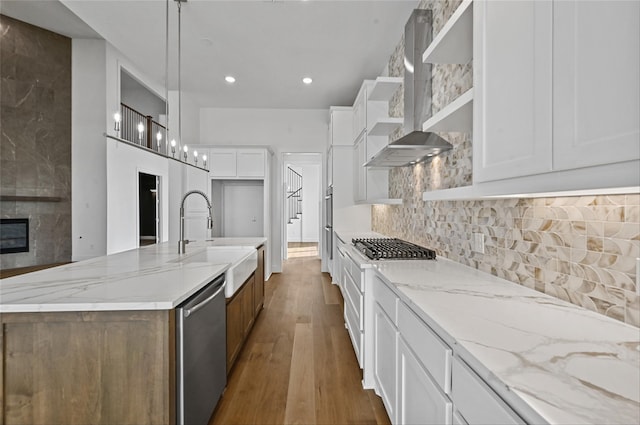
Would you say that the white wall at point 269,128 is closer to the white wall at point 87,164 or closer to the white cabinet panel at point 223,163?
the white cabinet panel at point 223,163

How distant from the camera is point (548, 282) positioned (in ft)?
4.66

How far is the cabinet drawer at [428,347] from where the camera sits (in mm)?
1062

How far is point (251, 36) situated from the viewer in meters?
3.71

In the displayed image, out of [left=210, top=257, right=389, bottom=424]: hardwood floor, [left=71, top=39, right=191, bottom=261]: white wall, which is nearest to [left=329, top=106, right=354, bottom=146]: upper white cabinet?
[left=210, top=257, right=389, bottom=424]: hardwood floor

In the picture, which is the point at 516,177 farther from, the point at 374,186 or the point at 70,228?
the point at 70,228

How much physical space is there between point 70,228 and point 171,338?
463 cm

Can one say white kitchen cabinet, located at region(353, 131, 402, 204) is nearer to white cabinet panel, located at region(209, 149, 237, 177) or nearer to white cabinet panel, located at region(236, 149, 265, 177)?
white cabinet panel, located at region(236, 149, 265, 177)

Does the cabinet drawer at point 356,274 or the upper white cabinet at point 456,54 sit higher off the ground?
the upper white cabinet at point 456,54

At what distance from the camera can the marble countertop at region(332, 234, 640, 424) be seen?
65cm

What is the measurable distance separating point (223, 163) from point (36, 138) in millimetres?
2548

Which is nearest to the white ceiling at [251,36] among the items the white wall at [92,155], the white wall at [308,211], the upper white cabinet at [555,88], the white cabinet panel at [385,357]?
the white wall at [92,155]

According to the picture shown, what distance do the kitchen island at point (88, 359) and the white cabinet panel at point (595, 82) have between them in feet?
4.81

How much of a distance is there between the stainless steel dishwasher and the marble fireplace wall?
4.19 meters

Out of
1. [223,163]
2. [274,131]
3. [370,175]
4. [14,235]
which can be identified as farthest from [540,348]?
[14,235]
